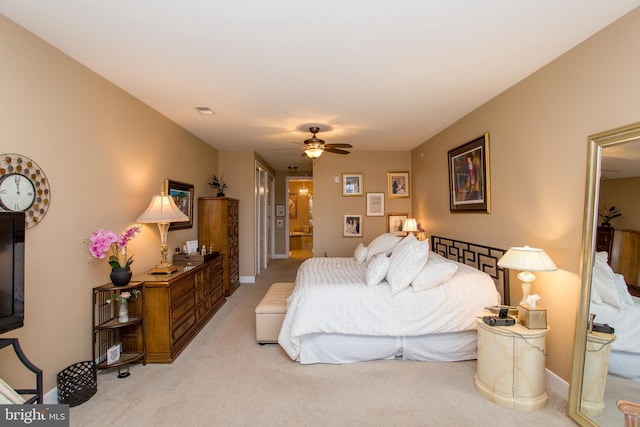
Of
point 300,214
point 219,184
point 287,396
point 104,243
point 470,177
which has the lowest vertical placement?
point 287,396

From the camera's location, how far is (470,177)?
3756 millimetres

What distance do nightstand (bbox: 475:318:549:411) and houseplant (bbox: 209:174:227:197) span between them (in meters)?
4.62

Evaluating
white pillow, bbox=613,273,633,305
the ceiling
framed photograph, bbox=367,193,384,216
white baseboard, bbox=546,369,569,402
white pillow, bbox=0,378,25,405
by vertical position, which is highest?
the ceiling

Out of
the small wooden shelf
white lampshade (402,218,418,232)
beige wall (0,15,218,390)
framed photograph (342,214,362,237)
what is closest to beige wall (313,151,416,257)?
framed photograph (342,214,362,237)

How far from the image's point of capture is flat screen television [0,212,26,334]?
1.56 meters

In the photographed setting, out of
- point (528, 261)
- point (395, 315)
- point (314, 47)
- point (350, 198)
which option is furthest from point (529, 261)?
point (350, 198)

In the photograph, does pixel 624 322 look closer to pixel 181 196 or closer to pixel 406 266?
pixel 406 266

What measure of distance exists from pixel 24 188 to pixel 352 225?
4796 millimetres

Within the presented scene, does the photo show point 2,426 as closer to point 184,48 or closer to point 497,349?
point 184,48

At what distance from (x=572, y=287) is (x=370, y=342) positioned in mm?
1693

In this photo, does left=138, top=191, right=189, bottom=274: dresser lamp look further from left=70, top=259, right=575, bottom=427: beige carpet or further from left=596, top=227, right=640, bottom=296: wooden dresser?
left=596, top=227, right=640, bottom=296: wooden dresser

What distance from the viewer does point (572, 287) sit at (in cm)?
228

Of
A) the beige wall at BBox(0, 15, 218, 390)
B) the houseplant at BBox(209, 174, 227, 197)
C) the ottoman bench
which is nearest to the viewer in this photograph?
the beige wall at BBox(0, 15, 218, 390)

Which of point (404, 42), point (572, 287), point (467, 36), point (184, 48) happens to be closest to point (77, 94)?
point (184, 48)
